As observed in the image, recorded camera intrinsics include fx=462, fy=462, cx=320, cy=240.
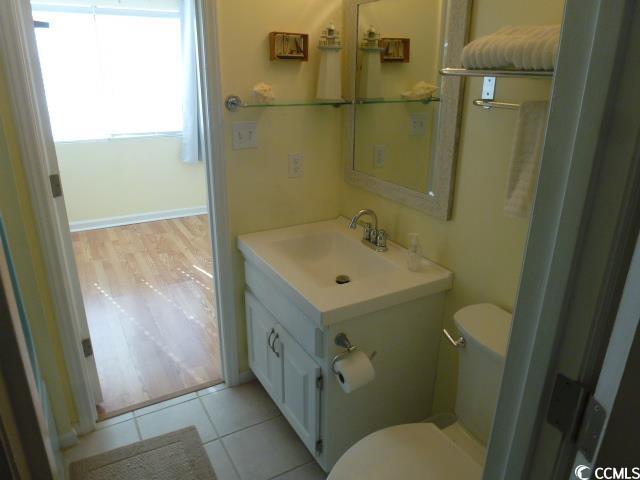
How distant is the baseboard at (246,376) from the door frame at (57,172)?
0.64 feet

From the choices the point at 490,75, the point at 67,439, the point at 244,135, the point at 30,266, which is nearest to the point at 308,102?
the point at 244,135

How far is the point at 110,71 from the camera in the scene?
4309 millimetres

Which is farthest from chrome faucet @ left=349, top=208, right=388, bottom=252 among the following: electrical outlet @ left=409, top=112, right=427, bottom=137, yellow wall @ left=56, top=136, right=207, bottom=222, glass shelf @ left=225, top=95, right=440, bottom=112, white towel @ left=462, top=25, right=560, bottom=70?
yellow wall @ left=56, top=136, right=207, bottom=222

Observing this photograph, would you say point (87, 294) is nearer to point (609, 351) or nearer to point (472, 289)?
point (472, 289)

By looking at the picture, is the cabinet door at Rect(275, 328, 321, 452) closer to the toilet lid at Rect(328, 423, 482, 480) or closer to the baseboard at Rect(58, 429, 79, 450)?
the toilet lid at Rect(328, 423, 482, 480)

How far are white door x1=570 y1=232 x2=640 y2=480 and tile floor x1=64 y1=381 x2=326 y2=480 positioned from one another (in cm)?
142

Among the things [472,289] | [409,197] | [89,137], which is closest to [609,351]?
[472,289]

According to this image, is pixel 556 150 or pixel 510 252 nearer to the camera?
pixel 556 150

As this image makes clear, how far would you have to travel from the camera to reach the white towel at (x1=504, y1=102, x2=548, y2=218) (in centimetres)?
117

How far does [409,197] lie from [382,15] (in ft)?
2.39

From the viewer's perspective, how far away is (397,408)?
71.7 inches

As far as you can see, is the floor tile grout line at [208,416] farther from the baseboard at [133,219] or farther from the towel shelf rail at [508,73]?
the baseboard at [133,219]

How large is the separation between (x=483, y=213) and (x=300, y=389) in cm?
94

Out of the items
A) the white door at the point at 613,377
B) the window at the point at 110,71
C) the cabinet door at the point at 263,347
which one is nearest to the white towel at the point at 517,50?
the white door at the point at 613,377
